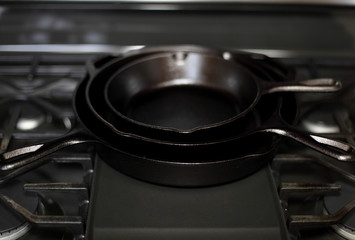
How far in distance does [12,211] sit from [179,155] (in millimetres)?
201

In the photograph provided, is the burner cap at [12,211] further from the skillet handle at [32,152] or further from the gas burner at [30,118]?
the gas burner at [30,118]

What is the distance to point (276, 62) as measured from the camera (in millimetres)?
651

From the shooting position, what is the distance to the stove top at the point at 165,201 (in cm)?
45

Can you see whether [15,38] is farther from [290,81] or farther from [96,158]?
[290,81]

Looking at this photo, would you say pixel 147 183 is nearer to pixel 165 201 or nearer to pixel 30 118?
pixel 165 201

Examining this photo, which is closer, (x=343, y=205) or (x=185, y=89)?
(x=343, y=205)

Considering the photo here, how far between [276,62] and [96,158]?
31 centimetres

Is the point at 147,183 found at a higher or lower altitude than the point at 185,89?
lower

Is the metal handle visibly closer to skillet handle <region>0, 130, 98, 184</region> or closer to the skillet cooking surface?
the skillet cooking surface

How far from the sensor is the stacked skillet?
477 millimetres

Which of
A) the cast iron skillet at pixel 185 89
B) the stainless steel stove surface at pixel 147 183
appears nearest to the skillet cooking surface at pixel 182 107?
the cast iron skillet at pixel 185 89

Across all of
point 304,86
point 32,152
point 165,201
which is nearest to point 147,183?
point 165,201

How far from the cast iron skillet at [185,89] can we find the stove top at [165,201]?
0.08 m

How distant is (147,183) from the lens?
0.50 metres
